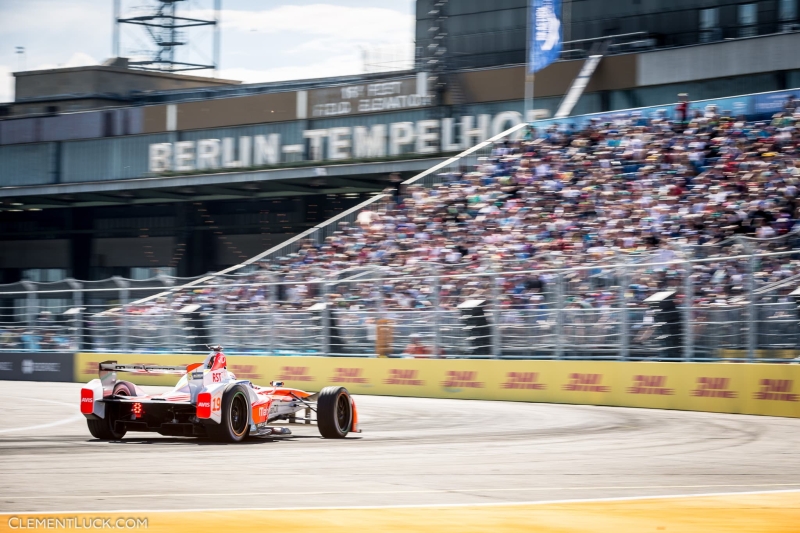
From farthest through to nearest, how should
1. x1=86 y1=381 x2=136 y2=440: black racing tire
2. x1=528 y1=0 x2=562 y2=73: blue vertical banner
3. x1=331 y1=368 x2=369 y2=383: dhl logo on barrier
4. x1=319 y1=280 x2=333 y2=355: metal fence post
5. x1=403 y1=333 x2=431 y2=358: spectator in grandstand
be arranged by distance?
x1=528 y1=0 x2=562 y2=73: blue vertical banner
x1=319 y1=280 x2=333 y2=355: metal fence post
x1=331 y1=368 x2=369 y2=383: dhl logo on barrier
x1=403 y1=333 x2=431 y2=358: spectator in grandstand
x1=86 y1=381 x2=136 y2=440: black racing tire

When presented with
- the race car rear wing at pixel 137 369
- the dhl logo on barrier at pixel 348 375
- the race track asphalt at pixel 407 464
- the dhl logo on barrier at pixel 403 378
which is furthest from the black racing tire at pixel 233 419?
the dhl logo on barrier at pixel 348 375

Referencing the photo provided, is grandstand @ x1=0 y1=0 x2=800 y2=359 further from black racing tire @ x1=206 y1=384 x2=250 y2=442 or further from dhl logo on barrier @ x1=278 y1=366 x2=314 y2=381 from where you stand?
black racing tire @ x1=206 y1=384 x2=250 y2=442

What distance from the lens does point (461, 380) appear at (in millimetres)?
18812

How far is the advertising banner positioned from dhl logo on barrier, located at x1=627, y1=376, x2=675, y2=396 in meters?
14.8

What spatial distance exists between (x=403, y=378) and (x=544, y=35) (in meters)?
12.0

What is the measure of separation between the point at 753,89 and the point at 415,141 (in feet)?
34.6

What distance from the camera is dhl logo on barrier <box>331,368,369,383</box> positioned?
20250mm

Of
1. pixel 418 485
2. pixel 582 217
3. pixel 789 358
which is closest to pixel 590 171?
pixel 582 217

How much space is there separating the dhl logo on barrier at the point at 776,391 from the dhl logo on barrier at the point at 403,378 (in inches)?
257

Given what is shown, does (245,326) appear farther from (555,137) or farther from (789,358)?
(789,358)

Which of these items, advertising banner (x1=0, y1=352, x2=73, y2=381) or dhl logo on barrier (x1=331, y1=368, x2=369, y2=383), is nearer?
dhl logo on barrier (x1=331, y1=368, x2=369, y2=383)

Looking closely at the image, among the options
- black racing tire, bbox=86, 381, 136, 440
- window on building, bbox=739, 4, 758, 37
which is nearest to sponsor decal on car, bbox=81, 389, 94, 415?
black racing tire, bbox=86, 381, 136, 440

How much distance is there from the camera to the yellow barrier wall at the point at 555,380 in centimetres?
1458

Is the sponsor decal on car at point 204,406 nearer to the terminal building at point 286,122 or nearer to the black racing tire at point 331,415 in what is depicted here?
the black racing tire at point 331,415
